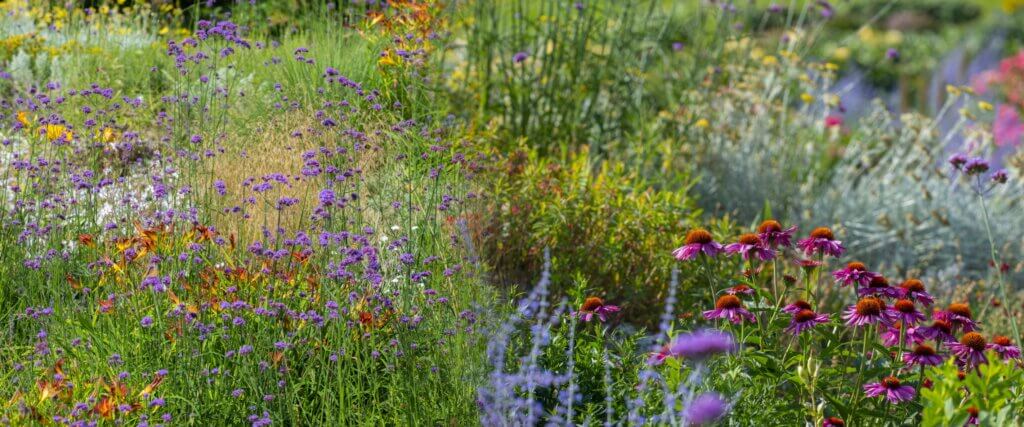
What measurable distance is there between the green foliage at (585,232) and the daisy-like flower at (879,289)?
1330 millimetres

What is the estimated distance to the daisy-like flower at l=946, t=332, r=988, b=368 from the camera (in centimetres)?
270

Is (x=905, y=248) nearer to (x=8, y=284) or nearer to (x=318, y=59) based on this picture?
(x=318, y=59)

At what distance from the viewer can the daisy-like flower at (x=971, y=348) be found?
270 cm

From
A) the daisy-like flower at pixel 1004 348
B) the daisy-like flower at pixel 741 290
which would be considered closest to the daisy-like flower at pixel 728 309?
the daisy-like flower at pixel 741 290

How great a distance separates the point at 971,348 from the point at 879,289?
0.27m

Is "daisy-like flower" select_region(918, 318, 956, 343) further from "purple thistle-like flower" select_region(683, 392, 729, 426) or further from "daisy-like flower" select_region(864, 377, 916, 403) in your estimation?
"purple thistle-like flower" select_region(683, 392, 729, 426)

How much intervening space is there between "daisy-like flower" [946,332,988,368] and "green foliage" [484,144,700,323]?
148 centimetres

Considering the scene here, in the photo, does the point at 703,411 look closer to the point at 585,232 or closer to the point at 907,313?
the point at 907,313

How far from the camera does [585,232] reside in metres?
4.24

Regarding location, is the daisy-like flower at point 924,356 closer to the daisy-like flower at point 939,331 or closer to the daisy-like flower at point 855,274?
the daisy-like flower at point 939,331

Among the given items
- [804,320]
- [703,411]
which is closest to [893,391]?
[804,320]

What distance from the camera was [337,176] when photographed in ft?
9.81

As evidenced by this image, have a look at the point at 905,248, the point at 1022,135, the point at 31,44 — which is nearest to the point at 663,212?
the point at 905,248

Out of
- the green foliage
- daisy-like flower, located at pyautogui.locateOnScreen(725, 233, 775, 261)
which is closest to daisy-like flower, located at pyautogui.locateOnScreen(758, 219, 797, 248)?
daisy-like flower, located at pyautogui.locateOnScreen(725, 233, 775, 261)
